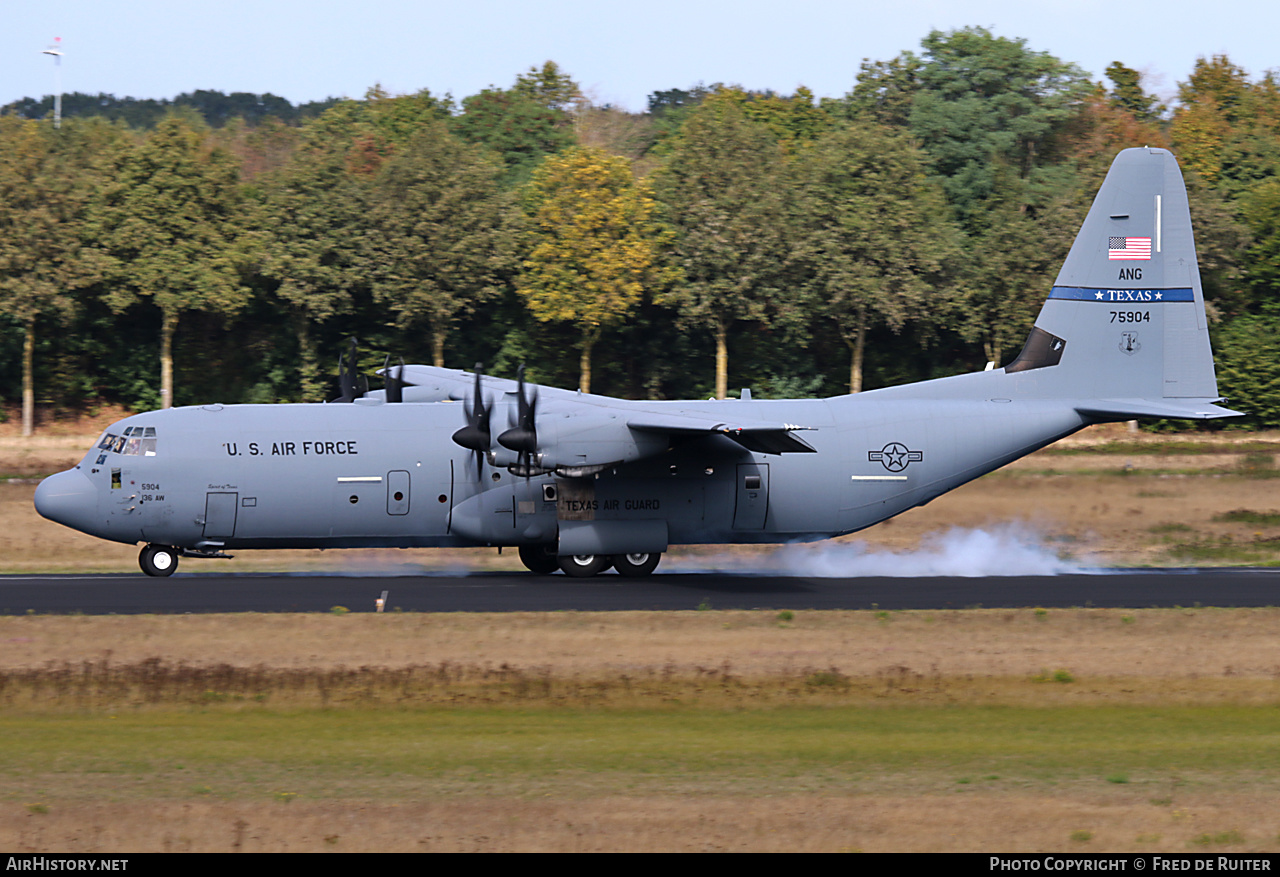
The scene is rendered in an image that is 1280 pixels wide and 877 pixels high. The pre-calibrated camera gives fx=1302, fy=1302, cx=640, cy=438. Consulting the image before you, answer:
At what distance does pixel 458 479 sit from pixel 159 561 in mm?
6208

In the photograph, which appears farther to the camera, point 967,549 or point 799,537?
point 967,549

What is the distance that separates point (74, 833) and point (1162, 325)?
2326 cm

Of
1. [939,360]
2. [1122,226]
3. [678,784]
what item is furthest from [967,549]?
[939,360]

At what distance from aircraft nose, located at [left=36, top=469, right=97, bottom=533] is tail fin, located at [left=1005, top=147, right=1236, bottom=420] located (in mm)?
18803

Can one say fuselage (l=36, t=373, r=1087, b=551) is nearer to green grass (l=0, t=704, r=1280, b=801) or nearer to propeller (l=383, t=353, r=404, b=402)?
propeller (l=383, t=353, r=404, b=402)

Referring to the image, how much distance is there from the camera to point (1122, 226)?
89.1 ft

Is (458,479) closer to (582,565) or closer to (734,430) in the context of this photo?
(582,565)

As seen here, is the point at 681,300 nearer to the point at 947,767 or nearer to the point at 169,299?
the point at 169,299

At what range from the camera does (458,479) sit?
1017 inches

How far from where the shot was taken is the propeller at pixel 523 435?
23719mm

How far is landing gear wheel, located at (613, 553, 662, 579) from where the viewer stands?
87.0 ft

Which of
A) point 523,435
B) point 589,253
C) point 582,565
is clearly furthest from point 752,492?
point 589,253

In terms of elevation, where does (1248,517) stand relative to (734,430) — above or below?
below

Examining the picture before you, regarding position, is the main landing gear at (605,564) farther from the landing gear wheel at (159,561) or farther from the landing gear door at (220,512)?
the landing gear wheel at (159,561)
